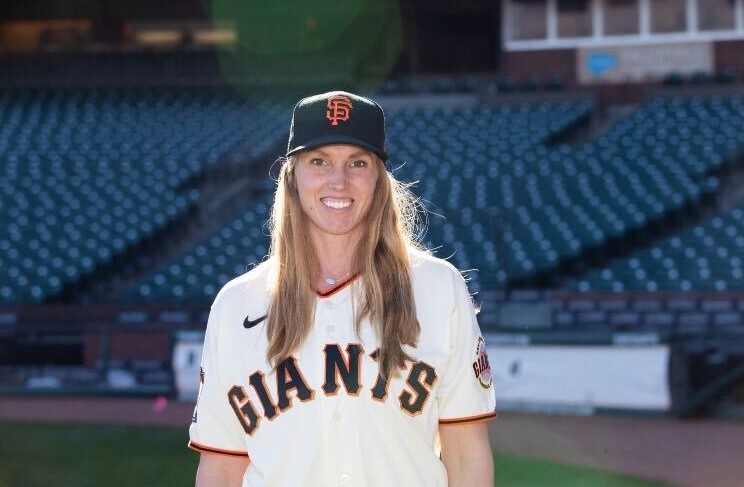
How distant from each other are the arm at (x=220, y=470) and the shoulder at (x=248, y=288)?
38 cm

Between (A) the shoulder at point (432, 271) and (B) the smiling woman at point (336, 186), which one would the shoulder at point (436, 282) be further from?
(B) the smiling woman at point (336, 186)

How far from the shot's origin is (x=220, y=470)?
264 cm

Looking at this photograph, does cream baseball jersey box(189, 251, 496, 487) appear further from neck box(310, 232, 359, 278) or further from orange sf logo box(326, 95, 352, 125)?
orange sf logo box(326, 95, 352, 125)

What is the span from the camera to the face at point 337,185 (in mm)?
2562

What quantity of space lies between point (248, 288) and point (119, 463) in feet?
21.3

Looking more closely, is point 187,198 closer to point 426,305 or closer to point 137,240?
point 137,240

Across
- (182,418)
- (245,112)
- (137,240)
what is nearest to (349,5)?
(245,112)

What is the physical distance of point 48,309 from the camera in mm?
15062

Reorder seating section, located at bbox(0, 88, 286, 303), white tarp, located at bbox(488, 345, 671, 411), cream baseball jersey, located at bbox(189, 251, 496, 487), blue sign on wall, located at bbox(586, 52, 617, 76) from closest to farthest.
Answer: cream baseball jersey, located at bbox(189, 251, 496, 487)
white tarp, located at bbox(488, 345, 671, 411)
seating section, located at bbox(0, 88, 286, 303)
blue sign on wall, located at bbox(586, 52, 617, 76)

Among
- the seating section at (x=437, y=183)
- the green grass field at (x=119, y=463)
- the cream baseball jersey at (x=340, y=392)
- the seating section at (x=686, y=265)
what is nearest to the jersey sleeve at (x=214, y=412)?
the cream baseball jersey at (x=340, y=392)

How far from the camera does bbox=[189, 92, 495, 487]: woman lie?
2.45 metres

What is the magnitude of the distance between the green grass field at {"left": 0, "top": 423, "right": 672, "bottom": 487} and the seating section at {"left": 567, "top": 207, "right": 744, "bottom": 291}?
19.1 feet

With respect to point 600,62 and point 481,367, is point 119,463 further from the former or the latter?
point 600,62

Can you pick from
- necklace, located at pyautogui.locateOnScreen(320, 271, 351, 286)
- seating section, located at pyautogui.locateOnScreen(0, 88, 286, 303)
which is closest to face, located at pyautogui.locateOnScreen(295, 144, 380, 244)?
necklace, located at pyautogui.locateOnScreen(320, 271, 351, 286)
